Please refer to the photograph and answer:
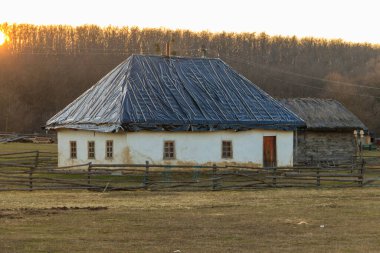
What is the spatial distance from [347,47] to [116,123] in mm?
129459

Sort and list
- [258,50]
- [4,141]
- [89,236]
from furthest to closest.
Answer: [258,50], [4,141], [89,236]

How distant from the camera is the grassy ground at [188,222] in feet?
55.3

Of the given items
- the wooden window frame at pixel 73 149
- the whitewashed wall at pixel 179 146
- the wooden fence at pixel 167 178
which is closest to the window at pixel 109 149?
the whitewashed wall at pixel 179 146

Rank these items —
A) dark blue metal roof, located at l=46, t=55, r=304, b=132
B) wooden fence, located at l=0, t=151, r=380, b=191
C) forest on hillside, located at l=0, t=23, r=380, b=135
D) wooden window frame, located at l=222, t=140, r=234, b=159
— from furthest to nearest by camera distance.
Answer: forest on hillside, located at l=0, t=23, r=380, b=135 < wooden window frame, located at l=222, t=140, r=234, b=159 < dark blue metal roof, located at l=46, t=55, r=304, b=132 < wooden fence, located at l=0, t=151, r=380, b=191

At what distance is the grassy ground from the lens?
16.9 meters

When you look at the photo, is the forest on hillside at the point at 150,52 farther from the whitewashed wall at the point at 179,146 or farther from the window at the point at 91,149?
the window at the point at 91,149

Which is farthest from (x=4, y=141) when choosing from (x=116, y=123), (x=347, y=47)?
(x=347, y=47)

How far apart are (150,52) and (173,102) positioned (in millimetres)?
100523

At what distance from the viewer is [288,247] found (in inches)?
658

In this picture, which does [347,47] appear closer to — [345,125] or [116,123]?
[345,125]

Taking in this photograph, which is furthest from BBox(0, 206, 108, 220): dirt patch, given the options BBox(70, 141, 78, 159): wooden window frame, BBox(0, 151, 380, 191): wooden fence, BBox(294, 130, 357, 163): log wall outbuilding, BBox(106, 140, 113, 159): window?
BBox(294, 130, 357, 163): log wall outbuilding

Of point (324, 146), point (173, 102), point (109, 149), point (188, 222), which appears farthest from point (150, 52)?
point (188, 222)

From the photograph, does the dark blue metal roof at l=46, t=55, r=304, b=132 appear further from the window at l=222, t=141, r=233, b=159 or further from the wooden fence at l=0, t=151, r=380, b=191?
the wooden fence at l=0, t=151, r=380, b=191

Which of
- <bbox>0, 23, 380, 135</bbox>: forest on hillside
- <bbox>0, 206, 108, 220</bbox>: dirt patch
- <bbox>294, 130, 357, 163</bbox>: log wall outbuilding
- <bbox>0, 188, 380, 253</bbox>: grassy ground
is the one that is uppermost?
<bbox>0, 23, 380, 135</bbox>: forest on hillside
